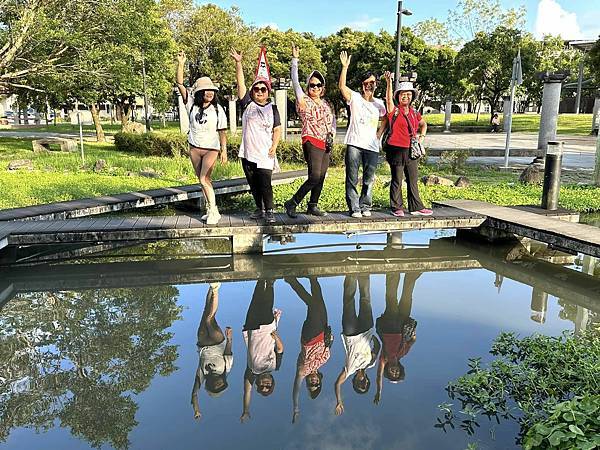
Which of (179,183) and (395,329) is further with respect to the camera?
(179,183)

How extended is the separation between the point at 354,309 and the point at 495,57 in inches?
1374

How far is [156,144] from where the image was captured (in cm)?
1608

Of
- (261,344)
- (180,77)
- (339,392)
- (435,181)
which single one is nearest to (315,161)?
(180,77)

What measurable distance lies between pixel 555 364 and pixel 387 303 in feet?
5.41

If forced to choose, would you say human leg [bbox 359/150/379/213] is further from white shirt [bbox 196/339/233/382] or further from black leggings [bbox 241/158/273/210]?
white shirt [bbox 196/339/233/382]

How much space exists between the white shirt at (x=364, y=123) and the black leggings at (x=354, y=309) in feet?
5.48

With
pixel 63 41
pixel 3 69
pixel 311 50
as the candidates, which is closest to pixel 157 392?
pixel 63 41

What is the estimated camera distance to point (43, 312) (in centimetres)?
449

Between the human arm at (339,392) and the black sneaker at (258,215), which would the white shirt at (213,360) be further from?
the black sneaker at (258,215)

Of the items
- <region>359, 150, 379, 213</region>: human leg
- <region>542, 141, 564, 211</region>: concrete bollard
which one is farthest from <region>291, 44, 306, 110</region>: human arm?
<region>542, 141, 564, 211</region>: concrete bollard

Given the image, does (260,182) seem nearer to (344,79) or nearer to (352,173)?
(352,173)

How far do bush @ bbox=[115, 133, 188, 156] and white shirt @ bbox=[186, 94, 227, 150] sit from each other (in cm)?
961

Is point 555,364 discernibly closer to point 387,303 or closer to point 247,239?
point 387,303

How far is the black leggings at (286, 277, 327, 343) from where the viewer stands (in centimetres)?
407
